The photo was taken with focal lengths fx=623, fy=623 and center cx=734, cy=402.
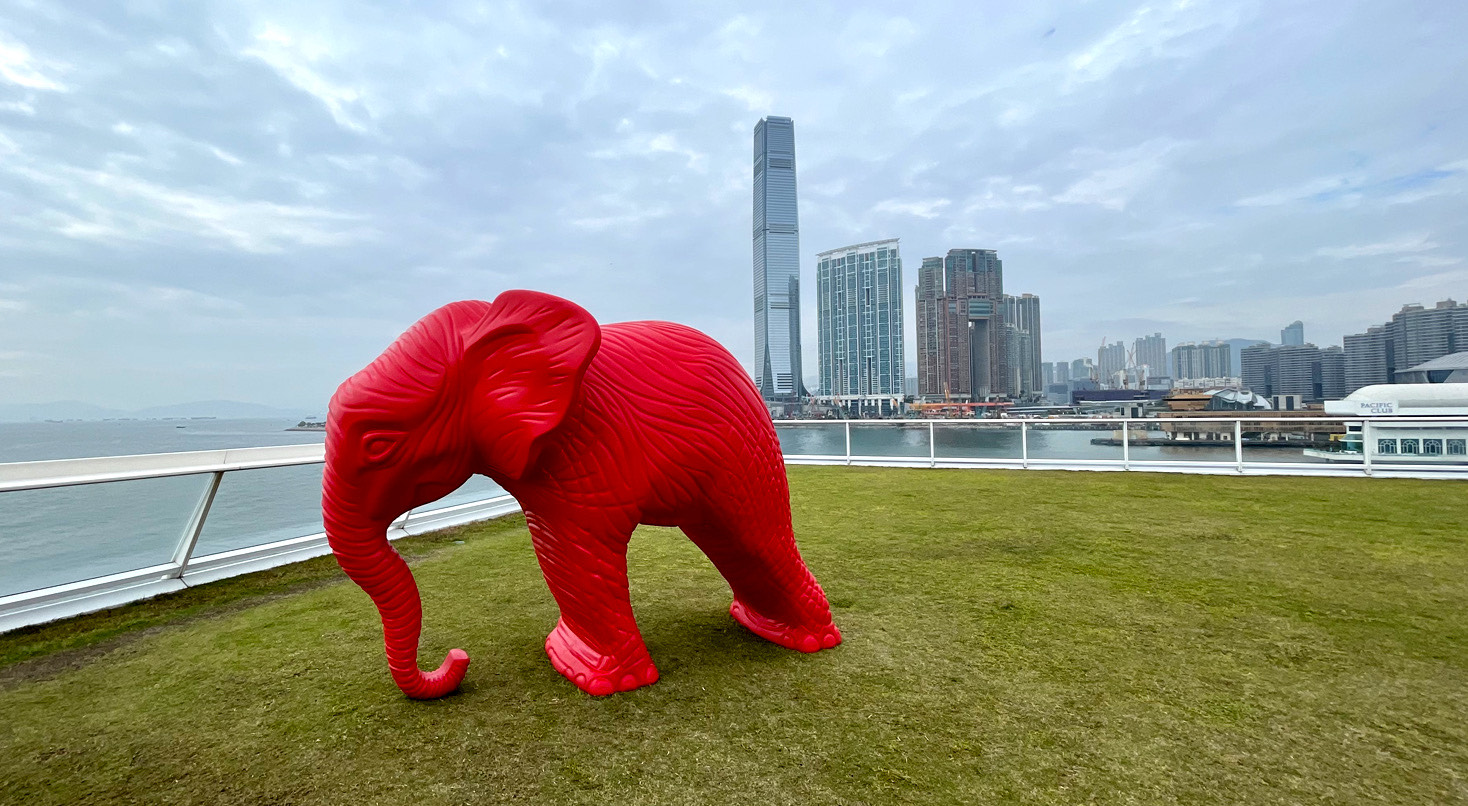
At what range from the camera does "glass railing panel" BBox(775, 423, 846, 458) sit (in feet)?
34.9

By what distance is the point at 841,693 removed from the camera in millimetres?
2381

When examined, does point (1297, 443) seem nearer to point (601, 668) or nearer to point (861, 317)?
point (601, 668)

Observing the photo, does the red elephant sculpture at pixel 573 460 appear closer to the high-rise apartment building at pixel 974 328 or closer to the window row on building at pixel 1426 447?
the window row on building at pixel 1426 447

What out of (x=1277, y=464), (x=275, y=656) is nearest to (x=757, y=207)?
(x=1277, y=464)

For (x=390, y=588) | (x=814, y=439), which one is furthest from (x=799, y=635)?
(x=814, y=439)

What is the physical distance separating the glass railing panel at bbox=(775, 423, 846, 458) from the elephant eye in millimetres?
8848

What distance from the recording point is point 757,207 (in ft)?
266

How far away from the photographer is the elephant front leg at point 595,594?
2332mm

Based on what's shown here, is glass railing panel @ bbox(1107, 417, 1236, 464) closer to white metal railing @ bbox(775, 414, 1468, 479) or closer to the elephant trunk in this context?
white metal railing @ bbox(775, 414, 1468, 479)

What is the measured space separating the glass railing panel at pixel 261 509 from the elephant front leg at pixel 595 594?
322 centimetres

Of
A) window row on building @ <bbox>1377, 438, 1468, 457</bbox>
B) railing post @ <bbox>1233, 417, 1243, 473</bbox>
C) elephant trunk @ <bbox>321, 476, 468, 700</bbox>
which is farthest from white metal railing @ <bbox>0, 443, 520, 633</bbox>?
window row on building @ <bbox>1377, 438, 1468, 457</bbox>

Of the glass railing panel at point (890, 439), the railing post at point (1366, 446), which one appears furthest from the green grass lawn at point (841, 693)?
the glass railing panel at point (890, 439)

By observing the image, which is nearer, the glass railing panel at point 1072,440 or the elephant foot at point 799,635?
the elephant foot at point 799,635

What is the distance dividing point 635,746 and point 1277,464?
939 cm
